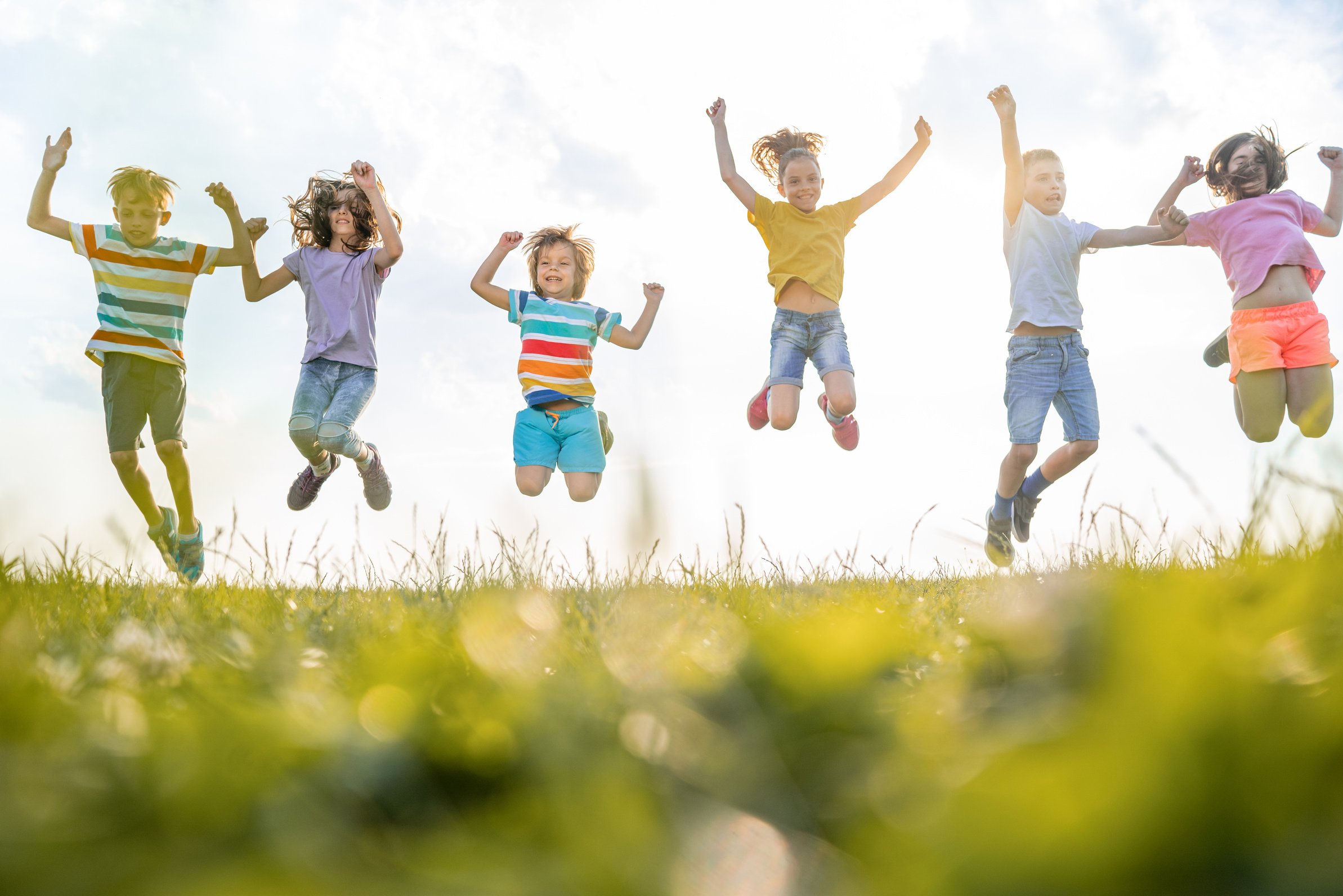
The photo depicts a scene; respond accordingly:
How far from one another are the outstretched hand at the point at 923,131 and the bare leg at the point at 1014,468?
228 centimetres

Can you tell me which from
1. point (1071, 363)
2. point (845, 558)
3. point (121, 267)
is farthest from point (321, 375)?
point (1071, 363)

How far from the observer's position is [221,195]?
601 cm

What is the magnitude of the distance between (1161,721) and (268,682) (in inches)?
41.6

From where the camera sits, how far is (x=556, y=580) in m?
3.85

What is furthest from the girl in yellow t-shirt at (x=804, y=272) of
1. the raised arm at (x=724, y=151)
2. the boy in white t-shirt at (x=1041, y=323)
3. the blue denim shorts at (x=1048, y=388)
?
the blue denim shorts at (x=1048, y=388)

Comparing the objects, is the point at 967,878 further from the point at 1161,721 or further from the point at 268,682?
the point at 268,682

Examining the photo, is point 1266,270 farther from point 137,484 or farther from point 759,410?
point 137,484

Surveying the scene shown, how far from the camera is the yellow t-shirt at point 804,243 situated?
638 centimetres

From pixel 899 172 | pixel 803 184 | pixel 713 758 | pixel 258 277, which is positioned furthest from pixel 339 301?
pixel 713 758

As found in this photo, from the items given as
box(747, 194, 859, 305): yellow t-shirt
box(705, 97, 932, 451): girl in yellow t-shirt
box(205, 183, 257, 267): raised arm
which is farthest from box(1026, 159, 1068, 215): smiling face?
box(205, 183, 257, 267): raised arm

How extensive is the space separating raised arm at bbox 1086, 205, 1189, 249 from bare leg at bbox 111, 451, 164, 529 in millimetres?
6895

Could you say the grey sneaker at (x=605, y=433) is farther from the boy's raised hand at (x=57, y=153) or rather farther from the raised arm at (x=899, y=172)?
the boy's raised hand at (x=57, y=153)

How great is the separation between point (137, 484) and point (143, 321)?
1.10 meters

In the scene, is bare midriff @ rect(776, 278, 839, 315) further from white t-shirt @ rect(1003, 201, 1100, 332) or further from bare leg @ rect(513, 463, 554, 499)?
bare leg @ rect(513, 463, 554, 499)
